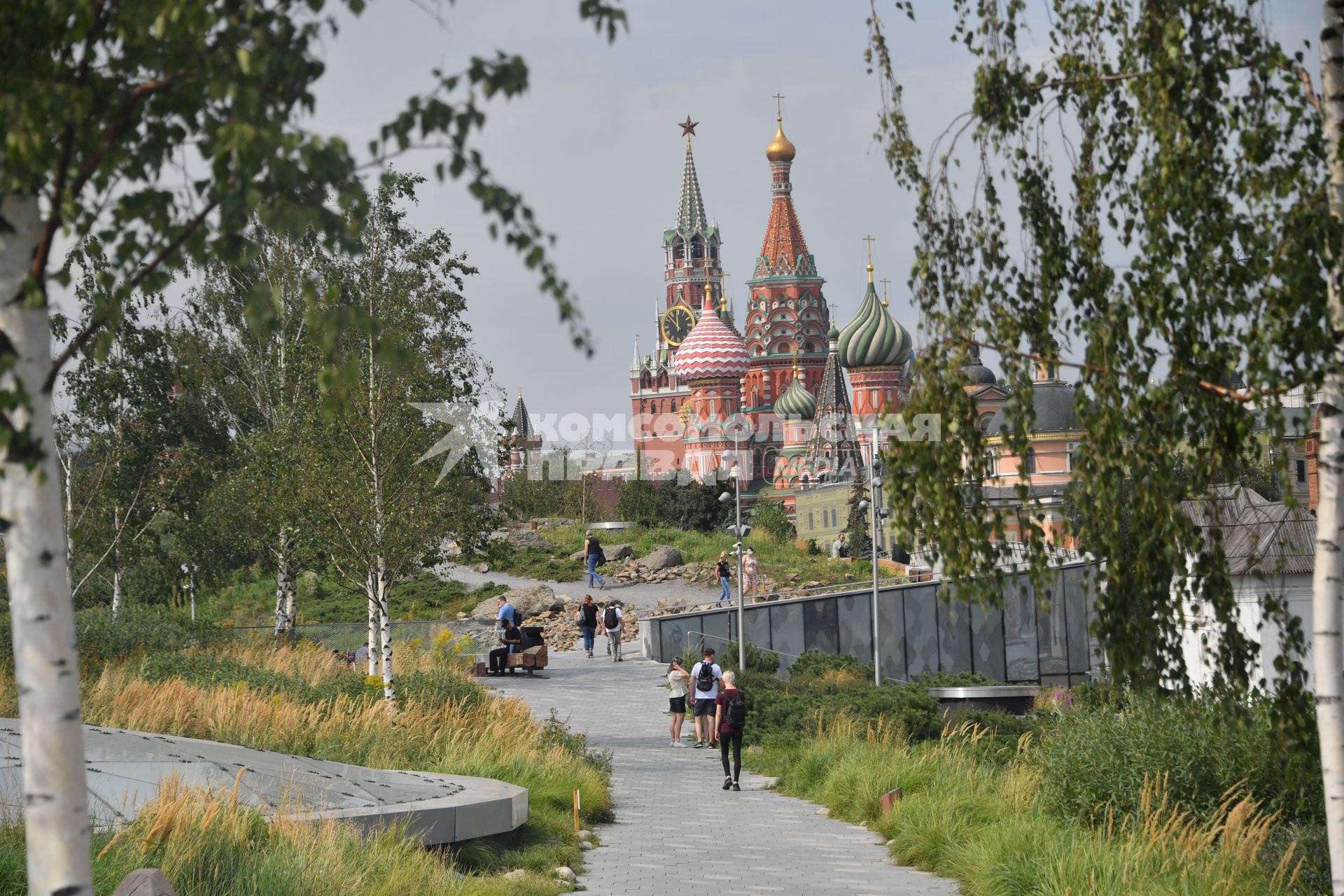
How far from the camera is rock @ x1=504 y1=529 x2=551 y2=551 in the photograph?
195 feet

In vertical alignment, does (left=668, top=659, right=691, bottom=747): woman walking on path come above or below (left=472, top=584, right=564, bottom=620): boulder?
below

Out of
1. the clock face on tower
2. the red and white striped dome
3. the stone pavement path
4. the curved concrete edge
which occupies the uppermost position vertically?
the clock face on tower

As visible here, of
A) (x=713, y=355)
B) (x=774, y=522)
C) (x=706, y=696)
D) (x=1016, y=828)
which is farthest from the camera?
(x=713, y=355)

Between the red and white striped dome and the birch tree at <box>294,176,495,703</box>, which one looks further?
the red and white striped dome

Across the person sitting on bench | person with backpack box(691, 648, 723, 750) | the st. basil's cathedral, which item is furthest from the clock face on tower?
person with backpack box(691, 648, 723, 750)

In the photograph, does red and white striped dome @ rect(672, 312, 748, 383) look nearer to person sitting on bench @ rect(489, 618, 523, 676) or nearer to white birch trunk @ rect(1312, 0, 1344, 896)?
person sitting on bench @ rect(489, 618, 523, 676)

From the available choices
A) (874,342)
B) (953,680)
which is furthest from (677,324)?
(953,680)

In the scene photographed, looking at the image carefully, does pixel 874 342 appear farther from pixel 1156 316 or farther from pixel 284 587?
pixel 1156 316

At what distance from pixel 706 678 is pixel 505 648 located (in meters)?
11.6

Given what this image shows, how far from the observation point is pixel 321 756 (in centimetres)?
1509

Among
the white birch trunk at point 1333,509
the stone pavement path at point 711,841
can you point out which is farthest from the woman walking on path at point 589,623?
the white birch trunk at point 1333,509

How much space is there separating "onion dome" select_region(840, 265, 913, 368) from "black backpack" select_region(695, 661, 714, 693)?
222 ft

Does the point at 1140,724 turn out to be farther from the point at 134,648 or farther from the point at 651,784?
the point at 134,648

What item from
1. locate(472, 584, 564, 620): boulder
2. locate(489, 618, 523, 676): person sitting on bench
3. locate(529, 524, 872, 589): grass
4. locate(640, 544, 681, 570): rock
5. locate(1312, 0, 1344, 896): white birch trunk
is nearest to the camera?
locate(1312, 0, 1344, 896): white birch trunk
